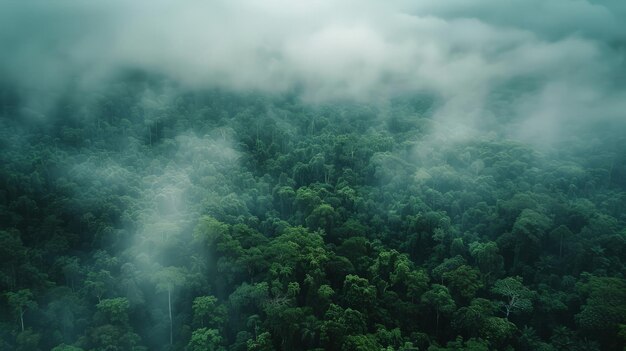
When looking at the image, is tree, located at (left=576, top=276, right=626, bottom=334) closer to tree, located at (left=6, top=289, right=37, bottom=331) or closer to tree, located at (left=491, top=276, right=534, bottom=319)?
tree, located at (left=491, top=276, right=534, bottom=319)

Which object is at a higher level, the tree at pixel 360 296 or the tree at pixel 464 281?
the tree at pixel 464 281

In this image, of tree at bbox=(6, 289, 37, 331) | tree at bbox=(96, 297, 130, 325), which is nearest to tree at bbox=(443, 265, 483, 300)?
tree at bbox=(96, 297, 130, 325)

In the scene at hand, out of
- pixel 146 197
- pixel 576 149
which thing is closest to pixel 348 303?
pixel 146 197

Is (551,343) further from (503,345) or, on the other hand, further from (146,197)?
(146,197)

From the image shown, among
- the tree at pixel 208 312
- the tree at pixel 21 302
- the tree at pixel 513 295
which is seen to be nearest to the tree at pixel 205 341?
the tree at pixel 208 312

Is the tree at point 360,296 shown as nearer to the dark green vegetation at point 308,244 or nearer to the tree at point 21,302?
the dark green vegetation at point 308,244

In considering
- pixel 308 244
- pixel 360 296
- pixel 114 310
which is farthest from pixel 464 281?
pixel 114 310
